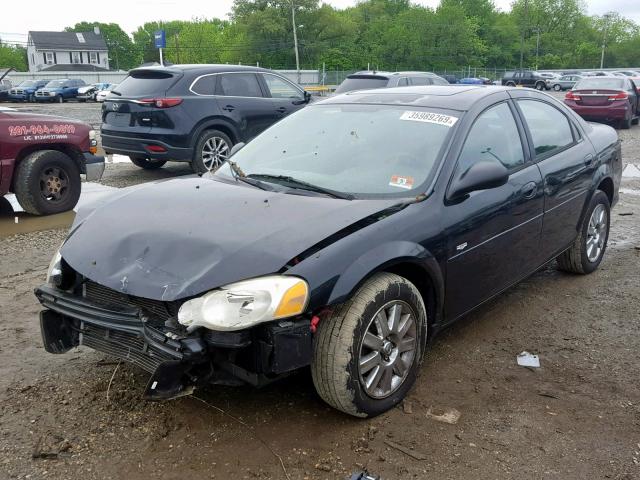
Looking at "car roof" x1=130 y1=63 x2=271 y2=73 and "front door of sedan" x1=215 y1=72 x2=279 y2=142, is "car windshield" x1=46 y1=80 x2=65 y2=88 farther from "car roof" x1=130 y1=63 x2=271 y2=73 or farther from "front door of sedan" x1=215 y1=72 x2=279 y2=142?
"front door of sedan" x1=215 y1=72 x2=279 y2=142

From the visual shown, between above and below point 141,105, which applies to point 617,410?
below

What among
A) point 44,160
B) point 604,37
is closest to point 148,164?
point 44,160

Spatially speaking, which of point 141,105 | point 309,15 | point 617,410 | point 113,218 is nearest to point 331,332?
point 113,218

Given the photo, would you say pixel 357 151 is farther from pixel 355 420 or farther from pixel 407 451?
pixel 407 451

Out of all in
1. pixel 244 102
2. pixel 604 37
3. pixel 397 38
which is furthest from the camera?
pixel 604 37

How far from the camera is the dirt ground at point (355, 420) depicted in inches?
109

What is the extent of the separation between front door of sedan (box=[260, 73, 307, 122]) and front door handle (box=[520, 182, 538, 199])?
6919 millimetres

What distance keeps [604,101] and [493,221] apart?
16068 millimetres

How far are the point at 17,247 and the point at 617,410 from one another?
5.40 m

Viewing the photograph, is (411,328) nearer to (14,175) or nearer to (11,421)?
(11,421)

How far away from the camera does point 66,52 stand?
298 feet

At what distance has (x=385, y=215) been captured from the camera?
321 centimetres

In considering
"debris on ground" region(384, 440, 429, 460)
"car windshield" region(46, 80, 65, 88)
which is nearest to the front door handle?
"debris on ground" region(384, 440, 429, 460)

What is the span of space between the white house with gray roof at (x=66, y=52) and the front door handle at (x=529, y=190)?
93913 millimetres
